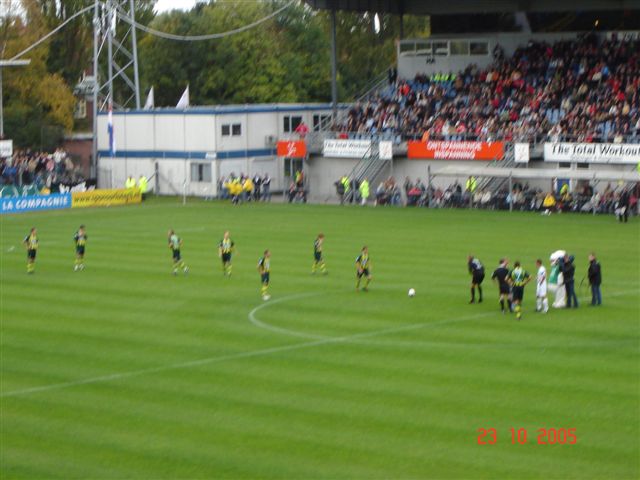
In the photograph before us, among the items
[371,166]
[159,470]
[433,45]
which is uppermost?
[433,45]

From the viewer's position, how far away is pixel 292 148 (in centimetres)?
7144

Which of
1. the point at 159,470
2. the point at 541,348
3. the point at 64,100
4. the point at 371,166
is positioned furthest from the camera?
the point at 64,100

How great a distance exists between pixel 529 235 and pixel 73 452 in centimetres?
3085

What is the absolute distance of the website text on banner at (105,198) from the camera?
68.2 meters

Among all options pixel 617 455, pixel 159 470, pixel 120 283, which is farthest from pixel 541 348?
pixel 120 283

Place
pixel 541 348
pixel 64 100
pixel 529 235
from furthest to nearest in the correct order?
1. pixel 64 100
2. pixel 529 235
3. pixel 541 348

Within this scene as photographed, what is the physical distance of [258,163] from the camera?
7356 centimetres

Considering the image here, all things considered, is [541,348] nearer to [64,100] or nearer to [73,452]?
[73,452]

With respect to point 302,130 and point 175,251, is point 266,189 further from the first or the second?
point 175,251

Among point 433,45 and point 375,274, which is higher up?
point 433,45

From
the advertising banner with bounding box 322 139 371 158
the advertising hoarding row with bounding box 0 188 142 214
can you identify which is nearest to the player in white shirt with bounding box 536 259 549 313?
the advertising banner with bounding box 322 139 371 158

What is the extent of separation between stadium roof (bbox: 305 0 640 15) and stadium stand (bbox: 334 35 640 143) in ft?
6.68

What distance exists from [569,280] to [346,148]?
118 ft
